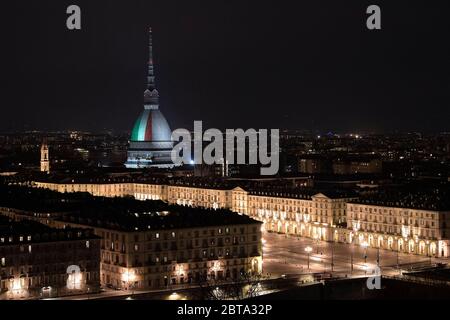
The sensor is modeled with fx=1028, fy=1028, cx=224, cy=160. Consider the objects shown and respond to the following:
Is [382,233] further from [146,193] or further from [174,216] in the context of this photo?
[146,193]

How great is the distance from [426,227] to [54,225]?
Answer: 22.7 meters

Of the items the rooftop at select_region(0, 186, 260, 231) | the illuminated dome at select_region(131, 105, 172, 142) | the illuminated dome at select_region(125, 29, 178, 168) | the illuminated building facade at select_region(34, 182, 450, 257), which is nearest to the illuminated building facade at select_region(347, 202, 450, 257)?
the illuminated building facade at select_region(34, 182, 450, 257)

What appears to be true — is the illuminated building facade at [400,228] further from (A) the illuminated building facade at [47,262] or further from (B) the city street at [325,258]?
(A) the illuminated building facade at [47,262]

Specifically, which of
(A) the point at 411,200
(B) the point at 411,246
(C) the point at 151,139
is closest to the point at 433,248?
(B) the point at 411,246

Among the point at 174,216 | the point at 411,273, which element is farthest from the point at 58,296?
the point at 411,273

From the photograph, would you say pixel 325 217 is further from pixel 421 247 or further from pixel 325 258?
pixel 325 258

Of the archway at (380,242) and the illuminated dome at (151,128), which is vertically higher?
the illuminated dome at (151,128)

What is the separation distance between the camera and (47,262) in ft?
152

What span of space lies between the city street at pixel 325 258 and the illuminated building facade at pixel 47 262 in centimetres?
941

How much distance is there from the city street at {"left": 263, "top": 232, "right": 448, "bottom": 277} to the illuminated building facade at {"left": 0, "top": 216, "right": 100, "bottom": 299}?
370 inches

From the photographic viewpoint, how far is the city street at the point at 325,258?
2064 inches

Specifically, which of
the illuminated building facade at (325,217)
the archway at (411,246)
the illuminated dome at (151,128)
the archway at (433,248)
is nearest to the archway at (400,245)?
the illuminated building facade at (325,217)

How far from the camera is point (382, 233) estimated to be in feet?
216

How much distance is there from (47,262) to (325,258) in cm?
1799
